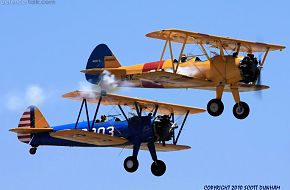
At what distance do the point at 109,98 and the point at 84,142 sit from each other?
1.78 metres

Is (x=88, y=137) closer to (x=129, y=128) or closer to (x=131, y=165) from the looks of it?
(x=129, y=128)

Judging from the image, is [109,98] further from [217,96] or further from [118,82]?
[217,96]

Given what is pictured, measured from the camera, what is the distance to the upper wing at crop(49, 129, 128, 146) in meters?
36.1

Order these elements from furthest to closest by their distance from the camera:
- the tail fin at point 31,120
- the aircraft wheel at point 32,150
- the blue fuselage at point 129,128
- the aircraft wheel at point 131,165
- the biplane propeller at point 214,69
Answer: the tail fin at point 31,120, the aircraft wheel at point 32,150, the blue fuselage at point 129,128, the aircraft wheel at point 131,165, the biplane propeller at point 214,69

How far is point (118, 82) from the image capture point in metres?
37.4

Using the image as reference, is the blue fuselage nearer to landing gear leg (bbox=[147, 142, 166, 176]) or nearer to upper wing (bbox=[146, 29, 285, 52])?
landing gear leg (bbox=[147, 142, 166, 176])

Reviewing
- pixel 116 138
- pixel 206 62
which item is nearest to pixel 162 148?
pixel 116 138

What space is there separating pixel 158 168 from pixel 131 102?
2.54 metres

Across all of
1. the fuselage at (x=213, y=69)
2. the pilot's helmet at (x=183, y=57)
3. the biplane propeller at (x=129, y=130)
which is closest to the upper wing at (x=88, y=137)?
the biplane propeller at (x=129, y=130)

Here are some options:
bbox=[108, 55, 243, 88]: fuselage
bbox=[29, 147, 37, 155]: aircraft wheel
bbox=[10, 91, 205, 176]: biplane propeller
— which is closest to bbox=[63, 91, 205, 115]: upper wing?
bbox=[10, 91, 205, 176]: biplane propeller

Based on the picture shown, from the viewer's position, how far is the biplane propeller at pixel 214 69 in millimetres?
34406

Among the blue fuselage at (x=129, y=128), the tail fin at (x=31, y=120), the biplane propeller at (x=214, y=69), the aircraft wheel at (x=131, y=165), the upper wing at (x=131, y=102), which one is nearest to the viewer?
the biplane propeller at (x=214, y=69)

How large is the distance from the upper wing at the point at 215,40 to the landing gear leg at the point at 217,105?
1484mm

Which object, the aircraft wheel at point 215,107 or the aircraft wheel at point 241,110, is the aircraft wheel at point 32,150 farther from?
the aircraft wheel at point 241,110
